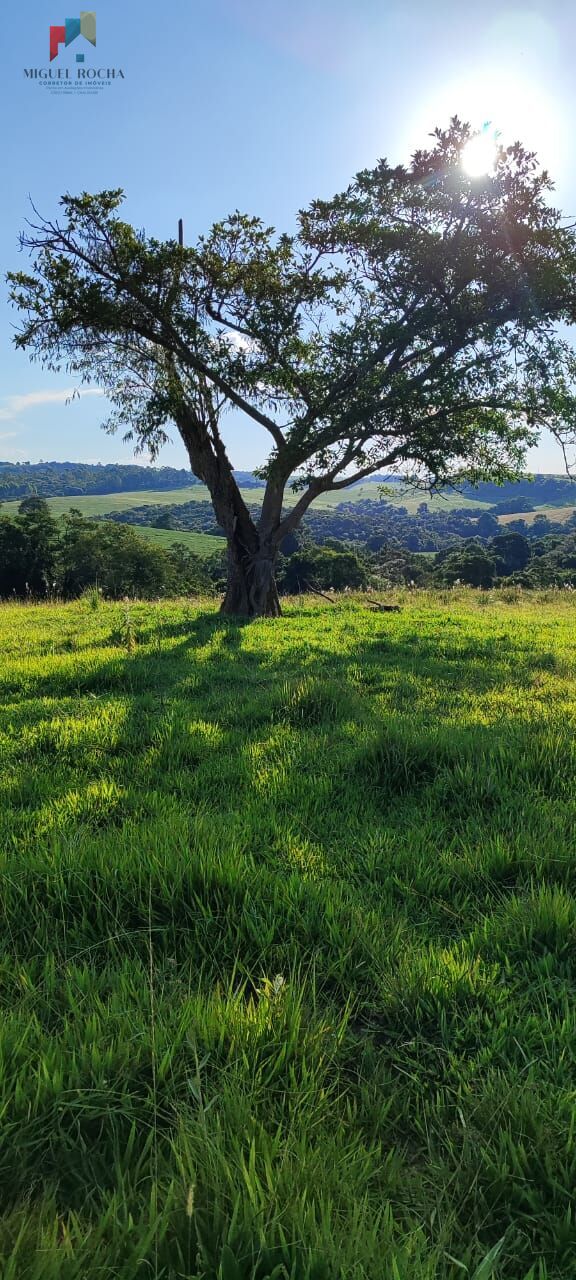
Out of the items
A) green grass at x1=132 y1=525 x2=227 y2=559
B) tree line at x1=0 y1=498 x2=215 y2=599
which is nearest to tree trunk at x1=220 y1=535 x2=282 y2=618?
Answer: tree line at x1=0 y1=498 x2=215 y2=599

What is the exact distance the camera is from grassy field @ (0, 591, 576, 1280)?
1358mm

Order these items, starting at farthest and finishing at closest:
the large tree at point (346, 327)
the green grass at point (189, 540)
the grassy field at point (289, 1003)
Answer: the green grass at point (189, 540), the large tree at point (346, 327), the grassy field at point (289, 1003)

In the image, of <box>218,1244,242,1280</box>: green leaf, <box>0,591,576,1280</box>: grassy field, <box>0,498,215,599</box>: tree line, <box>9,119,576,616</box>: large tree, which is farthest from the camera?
<box>0,498,215,599</box>: tree line

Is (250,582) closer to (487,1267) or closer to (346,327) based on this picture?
(346,327)

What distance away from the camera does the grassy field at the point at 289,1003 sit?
1358 mm

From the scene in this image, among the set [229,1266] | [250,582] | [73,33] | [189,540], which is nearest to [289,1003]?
[229,1266]

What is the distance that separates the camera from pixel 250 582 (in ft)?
53.6

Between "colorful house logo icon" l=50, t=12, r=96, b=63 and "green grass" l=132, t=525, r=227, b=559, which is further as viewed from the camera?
"green grass" l=132, t=525, r=227, b=559

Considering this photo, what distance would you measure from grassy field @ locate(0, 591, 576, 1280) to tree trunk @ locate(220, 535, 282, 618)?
1110cm

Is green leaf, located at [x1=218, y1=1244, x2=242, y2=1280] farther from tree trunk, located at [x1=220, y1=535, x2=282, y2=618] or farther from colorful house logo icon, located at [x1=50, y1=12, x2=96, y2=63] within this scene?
colorful house logo icon, located at [x1=50, y1=12, x2=96, y2=63]

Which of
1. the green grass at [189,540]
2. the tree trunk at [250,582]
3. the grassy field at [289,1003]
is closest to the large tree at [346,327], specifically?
the tree trunk at [250,582]

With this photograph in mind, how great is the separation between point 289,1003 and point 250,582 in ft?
48.1

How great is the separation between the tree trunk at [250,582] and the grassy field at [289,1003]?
36.4 ft

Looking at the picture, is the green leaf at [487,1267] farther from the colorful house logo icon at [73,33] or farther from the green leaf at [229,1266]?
the colorful house logo icon at [73,33]
